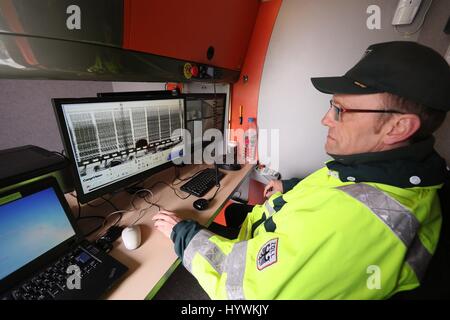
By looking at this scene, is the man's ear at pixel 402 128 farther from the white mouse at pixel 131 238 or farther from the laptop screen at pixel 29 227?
the laptop screen at pixel 29 227

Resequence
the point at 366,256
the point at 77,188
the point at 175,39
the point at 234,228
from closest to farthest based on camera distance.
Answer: the point at 366,256 < the point at 77,188 < the point at 175,39 < the point at 234,228

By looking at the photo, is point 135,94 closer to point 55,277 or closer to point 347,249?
point 55,277

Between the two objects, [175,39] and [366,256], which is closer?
[366,256]

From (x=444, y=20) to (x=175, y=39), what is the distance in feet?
4.46

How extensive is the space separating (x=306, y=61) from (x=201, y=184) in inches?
44.1

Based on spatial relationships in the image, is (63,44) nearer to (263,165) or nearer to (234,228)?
(234,228)

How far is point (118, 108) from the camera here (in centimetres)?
83

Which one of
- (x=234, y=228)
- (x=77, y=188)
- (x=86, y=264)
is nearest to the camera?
(x=86, y=264)

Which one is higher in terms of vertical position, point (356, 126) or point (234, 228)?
point (356, 126)

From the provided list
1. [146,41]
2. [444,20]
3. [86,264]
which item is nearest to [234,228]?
[86,264]

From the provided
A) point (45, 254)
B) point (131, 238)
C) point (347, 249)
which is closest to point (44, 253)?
point (45, 254)

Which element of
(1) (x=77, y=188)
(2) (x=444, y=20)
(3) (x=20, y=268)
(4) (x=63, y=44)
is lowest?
(3) (x=20, y=268)

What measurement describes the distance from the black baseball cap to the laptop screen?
3.55 feet

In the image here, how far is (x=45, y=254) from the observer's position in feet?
2.01
